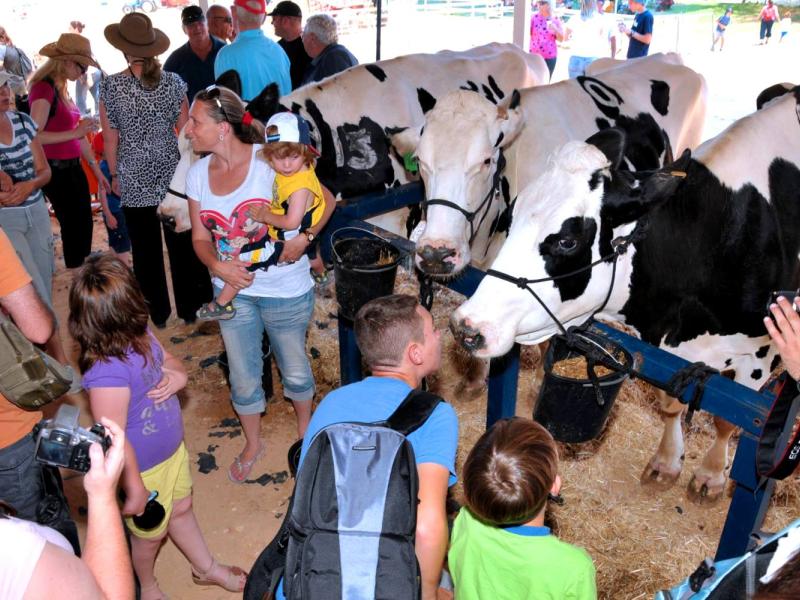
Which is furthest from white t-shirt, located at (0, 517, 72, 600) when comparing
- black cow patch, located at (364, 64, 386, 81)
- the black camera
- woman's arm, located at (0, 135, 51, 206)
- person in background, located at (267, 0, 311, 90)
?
person in background, located at (267, 0, 311, 90)

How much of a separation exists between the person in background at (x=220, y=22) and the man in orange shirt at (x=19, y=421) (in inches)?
223

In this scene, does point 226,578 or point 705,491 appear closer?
point 226,578

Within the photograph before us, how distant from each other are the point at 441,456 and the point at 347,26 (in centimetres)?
2401

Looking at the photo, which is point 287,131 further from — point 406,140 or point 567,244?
point 567,244

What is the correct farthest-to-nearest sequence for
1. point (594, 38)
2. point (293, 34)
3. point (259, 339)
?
point (594, 38) → point (293, 34) → point (259, 339)

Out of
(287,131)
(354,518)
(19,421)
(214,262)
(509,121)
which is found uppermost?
(287,131)

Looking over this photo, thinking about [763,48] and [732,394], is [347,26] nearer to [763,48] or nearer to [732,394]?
[763,48]

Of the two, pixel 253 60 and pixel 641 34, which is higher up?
pixel 253 60

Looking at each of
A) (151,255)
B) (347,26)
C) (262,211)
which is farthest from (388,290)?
(347,26)

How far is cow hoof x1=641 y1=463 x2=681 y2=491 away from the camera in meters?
3.97

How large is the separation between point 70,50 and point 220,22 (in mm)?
2302

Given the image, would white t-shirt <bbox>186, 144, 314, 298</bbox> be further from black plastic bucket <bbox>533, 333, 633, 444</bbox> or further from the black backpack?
the black backpack

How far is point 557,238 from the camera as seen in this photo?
2.61 meters

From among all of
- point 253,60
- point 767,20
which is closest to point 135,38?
point 253,60
